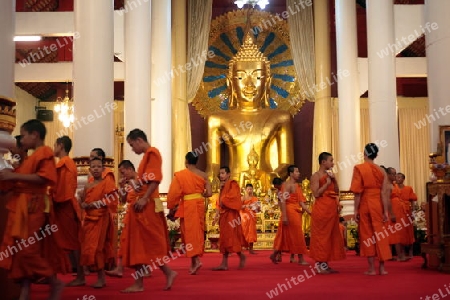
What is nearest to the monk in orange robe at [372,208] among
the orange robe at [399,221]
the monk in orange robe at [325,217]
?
the monk in orange robe at [325,217]

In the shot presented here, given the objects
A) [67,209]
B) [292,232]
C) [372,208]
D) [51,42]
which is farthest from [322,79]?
[67,209]

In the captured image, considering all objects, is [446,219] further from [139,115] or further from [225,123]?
[225,123]

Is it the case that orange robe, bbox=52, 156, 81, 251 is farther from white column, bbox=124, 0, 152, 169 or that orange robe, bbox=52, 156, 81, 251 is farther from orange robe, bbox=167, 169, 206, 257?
white column, bbox=124, 0, 152, 169

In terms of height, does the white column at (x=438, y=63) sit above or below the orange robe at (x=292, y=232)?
above

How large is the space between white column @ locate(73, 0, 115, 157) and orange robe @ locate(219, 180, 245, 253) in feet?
4.93

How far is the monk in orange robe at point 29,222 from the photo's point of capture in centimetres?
417

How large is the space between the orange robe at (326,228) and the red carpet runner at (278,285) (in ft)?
0.79

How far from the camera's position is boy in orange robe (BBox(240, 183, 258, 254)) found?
1147 centimetres

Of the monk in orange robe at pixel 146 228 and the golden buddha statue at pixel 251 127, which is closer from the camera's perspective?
the monk in orange robe at pixel 146 228

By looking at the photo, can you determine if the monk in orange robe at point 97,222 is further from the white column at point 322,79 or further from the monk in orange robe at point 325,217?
the white column at point 322,79

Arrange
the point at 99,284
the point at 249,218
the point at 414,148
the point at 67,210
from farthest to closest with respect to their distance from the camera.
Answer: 1. the point at 414,148
2. the point at 249,218
3. the point at 99,284
4. the point at 67,210

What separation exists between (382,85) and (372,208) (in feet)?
16.4

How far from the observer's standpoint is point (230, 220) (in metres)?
8.05

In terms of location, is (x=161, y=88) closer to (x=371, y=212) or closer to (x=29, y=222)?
(x=371, y=212)
